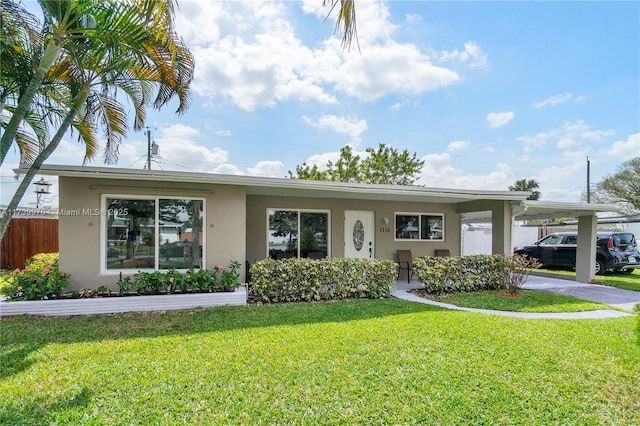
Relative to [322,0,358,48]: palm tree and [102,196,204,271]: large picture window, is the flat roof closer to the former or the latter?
[102,196,204,271]: large picture window

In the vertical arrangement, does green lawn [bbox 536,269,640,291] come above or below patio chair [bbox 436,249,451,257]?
below

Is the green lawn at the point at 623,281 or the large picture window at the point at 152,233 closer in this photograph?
the large picture window at the point at 152,233

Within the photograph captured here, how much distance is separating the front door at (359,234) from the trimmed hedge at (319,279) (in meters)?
2.74

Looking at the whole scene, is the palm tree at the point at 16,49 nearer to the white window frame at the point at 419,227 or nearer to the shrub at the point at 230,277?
the shrub at the point at 230,277

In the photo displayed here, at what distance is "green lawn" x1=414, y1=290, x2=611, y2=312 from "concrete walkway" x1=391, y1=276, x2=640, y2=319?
0.75 ft

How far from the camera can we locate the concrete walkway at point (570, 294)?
6.40m

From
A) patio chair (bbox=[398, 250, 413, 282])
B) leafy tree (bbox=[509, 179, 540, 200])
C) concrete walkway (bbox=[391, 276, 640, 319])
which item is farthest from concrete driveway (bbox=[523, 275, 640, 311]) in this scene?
leafy tree (bbox=[509, 179, 540, 200])

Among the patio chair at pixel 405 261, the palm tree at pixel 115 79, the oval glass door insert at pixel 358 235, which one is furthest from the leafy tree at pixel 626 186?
the palm tree at pixel 115 79

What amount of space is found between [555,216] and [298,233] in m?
9.61

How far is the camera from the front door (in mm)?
10391

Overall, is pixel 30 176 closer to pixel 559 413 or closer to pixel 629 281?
pixel 559 413

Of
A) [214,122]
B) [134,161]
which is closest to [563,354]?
[214,122]

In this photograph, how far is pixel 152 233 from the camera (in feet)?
23.0

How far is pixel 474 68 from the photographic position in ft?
32.4
